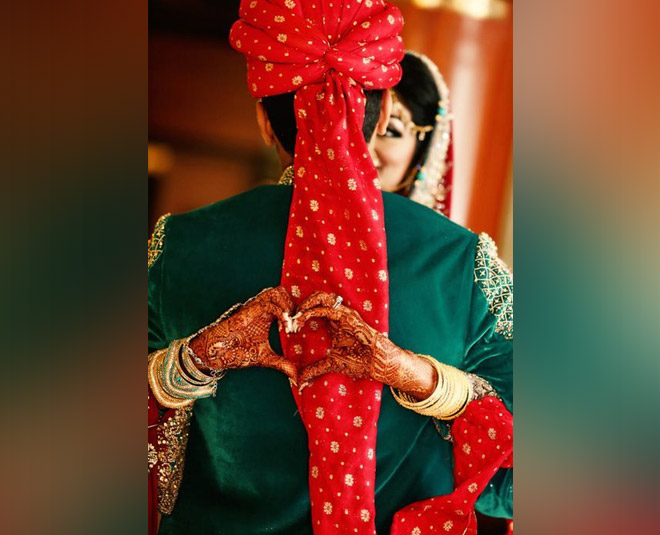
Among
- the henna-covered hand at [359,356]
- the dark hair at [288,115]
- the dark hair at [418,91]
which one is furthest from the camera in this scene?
the dark hair at [418,91]

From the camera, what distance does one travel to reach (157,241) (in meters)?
1.28

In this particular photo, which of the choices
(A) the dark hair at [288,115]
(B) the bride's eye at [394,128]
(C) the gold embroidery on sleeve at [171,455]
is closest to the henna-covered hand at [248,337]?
(C) the gold embroidery on sleeve at [171,455]

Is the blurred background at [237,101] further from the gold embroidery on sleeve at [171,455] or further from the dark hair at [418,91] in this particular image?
the gold embroidery on sleeve at [171,455]

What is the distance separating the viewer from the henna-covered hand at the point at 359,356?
1.13 m

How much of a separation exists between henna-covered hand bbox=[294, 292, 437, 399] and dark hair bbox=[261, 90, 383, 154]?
325 millimetres

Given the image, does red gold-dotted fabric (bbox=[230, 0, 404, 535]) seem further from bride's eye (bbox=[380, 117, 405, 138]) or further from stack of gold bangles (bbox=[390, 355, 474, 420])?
bride's eye (bbox=[380, 117, 405, 138])

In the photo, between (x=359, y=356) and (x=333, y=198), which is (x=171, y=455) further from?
(x=333, y=198)

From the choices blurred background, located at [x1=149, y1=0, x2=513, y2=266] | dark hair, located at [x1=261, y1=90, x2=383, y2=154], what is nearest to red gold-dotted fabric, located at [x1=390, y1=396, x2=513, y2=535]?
blurred background, located at [x1=149, y1=0, x2=513, y2=266]

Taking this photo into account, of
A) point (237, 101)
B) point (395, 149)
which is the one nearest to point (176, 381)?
point (237, 101)

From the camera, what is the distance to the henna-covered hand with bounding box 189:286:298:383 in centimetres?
113

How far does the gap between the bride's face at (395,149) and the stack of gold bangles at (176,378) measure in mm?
554

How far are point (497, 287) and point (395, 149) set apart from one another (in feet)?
1.23

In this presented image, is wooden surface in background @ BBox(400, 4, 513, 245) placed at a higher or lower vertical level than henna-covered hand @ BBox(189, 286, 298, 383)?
higher
